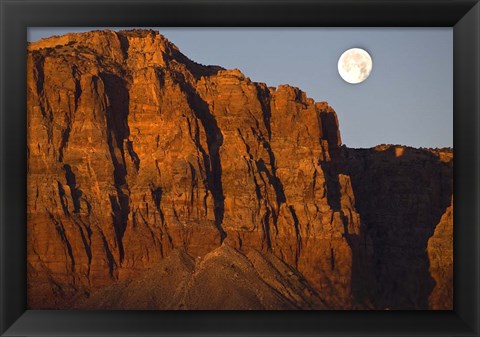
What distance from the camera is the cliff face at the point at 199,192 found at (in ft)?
227

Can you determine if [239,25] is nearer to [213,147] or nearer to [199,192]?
[199,192]

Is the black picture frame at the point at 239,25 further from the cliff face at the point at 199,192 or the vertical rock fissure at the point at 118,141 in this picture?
the vertical rock fissure at the point at 118,141

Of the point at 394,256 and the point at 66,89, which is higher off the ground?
the point at 66,89

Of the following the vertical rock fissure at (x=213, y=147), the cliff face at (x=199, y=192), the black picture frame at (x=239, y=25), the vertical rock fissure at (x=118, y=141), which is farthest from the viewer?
the vertical rock fissure at (x=213, y=147)

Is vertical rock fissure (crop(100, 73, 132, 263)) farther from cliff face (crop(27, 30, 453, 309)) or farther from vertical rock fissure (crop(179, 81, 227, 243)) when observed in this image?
vertical rock fissure (crop(179, 81, 227, 243))

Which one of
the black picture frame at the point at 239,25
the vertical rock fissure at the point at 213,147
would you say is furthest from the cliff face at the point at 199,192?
the black picture frame at the point at 239,25

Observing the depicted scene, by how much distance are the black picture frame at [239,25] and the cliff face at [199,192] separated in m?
47.5

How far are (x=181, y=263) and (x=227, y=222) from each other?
4.77 metres

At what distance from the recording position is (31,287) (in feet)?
219

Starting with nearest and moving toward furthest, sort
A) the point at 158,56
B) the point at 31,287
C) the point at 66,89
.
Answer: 1. the point at 31,287
2. the point at 66,89
3. the point at 158,56

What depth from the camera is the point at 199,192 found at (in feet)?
236

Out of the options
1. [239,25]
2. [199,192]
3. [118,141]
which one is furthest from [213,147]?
[239,25]
